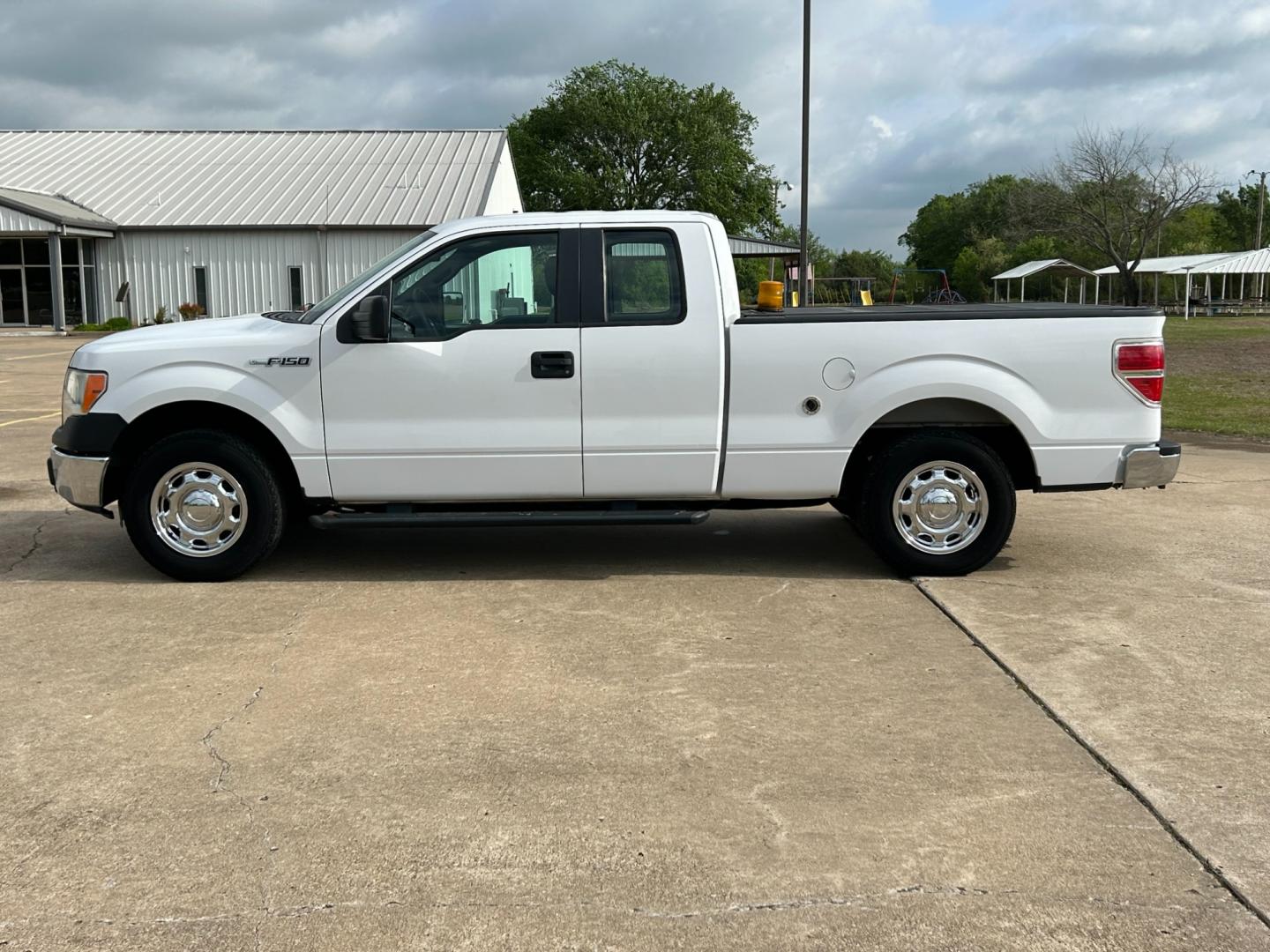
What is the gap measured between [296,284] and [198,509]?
115ft

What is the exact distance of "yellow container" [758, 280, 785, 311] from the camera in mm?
7327

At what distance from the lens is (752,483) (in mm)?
6871

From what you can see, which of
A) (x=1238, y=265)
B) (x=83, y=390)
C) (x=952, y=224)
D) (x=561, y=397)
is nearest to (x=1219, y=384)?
(x=561, y=397)

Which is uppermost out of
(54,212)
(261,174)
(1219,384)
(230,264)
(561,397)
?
(261,174)

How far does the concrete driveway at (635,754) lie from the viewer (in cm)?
335

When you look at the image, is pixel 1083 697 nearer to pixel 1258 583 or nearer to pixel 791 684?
pixel 791 684

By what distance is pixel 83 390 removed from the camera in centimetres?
675

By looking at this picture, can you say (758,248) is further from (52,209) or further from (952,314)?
(952,314)

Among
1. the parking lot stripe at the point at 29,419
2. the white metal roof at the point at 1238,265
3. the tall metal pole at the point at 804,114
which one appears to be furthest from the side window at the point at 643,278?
the white metal roof at the point at 1238,265

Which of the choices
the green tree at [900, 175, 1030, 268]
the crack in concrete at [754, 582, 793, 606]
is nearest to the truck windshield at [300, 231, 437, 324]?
the crack in concrete at [754, 582, 793, 606]

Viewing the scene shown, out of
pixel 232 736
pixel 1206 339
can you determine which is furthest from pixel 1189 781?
pixel 1206 339

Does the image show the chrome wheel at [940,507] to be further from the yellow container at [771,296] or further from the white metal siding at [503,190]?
the white metal siding at [503,190]

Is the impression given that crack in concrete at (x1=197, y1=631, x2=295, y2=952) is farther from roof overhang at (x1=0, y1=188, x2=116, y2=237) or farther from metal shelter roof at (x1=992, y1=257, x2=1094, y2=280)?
metal shelter roof at (x1=992, y1=257, x2=1094, y2=280)

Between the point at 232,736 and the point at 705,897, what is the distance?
2.04 metres
